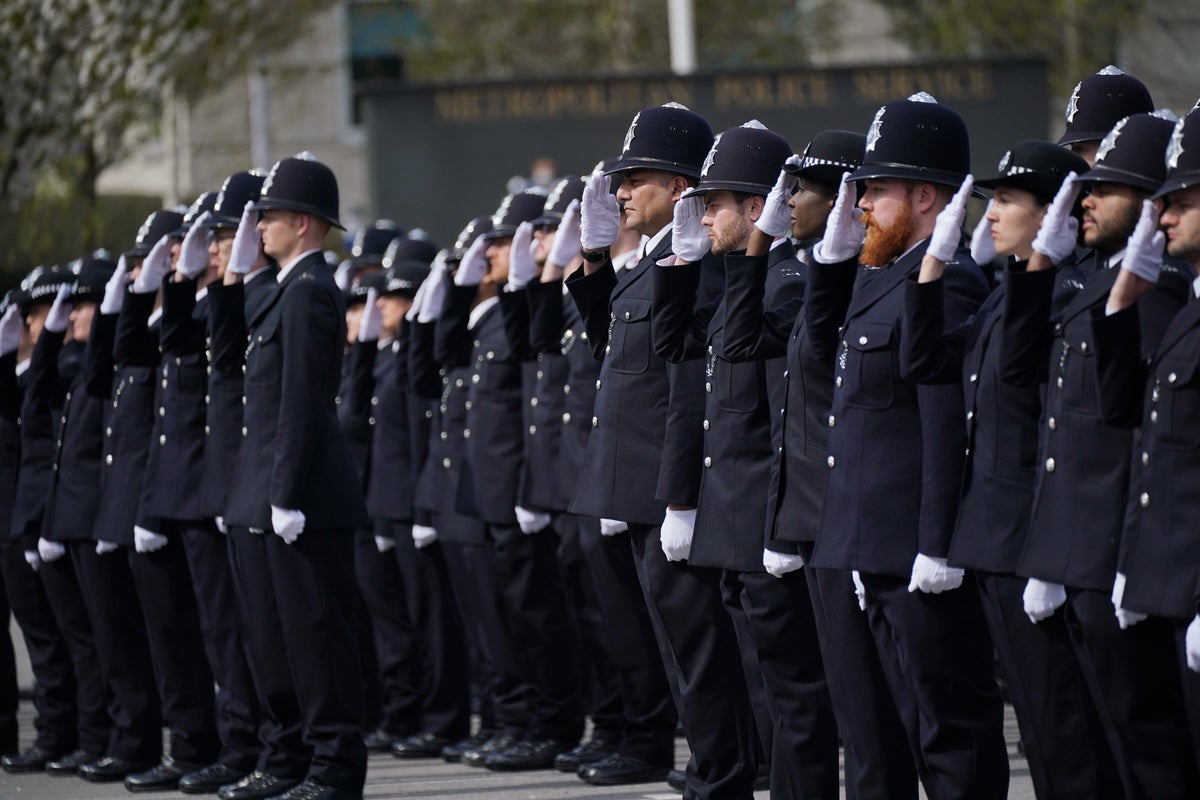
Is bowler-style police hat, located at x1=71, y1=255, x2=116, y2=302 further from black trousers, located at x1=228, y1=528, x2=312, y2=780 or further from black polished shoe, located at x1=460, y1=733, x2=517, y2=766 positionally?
black polished shoe, located at x1=460, y1=733, x2=517, y2=766

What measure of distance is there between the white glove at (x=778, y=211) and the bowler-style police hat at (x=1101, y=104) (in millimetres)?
1124

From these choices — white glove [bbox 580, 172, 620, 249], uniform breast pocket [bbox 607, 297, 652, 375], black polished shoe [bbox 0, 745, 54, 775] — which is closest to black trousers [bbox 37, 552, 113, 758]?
black polished shoe [bbox 0, 745, 54, 775]

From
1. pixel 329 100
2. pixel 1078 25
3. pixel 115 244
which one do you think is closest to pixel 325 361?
pixel 115 244

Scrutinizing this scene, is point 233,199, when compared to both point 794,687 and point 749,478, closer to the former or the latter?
point 749,478

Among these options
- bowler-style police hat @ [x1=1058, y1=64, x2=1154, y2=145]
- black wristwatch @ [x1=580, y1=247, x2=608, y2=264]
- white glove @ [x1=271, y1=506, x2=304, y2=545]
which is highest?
bowler-style police hat @ [x1=1058, y1=64, x2=1154, y2=145]

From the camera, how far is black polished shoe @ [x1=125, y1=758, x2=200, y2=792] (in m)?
8.37

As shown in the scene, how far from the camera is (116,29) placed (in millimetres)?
16578

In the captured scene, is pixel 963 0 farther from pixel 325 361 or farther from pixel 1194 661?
pixel 1194 661

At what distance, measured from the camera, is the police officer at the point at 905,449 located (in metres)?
Answer: 5.62

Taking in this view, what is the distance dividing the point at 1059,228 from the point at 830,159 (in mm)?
1155

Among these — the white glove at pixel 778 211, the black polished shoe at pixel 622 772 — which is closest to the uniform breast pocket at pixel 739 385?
the white glove at pixel 778 211

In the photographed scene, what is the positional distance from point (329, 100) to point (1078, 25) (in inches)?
518

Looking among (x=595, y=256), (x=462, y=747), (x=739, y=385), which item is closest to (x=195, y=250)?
(x=595, y=256)

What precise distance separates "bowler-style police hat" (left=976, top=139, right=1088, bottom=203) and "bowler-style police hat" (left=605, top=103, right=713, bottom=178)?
1600mm
